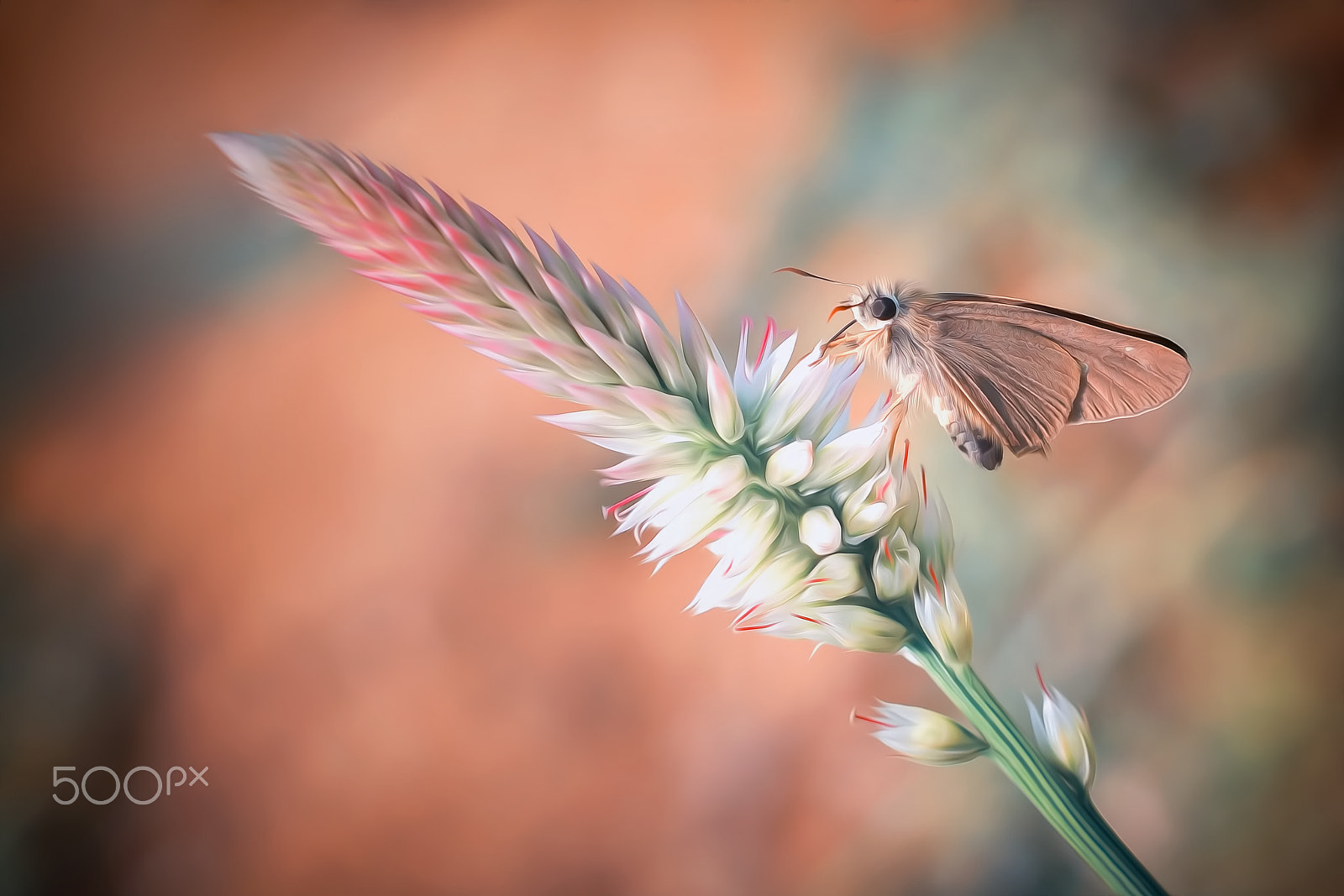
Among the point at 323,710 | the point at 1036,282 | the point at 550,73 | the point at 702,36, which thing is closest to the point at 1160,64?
the point at 1036,282

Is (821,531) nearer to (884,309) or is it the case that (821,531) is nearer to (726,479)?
(726,479)

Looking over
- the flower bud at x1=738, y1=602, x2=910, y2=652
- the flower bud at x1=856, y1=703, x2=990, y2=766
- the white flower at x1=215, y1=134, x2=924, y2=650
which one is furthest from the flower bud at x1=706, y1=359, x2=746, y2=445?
the flower bud at x1=856, y1=703, x2=990, y2=766

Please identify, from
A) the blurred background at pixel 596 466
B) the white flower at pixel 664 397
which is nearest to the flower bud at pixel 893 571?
the white flower at pixel 664 397

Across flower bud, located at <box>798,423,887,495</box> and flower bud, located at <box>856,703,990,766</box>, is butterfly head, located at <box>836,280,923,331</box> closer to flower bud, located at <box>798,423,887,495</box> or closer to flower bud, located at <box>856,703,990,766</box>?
flower bud, located at <box>798,423,887,495</box>

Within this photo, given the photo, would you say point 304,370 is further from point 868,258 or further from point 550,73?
point 868,258

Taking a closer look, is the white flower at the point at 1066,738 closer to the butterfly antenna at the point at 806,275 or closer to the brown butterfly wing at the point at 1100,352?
the brown butterfly wing at the point at 1100,352

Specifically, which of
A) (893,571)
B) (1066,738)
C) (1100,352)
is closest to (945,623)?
(893,571)
